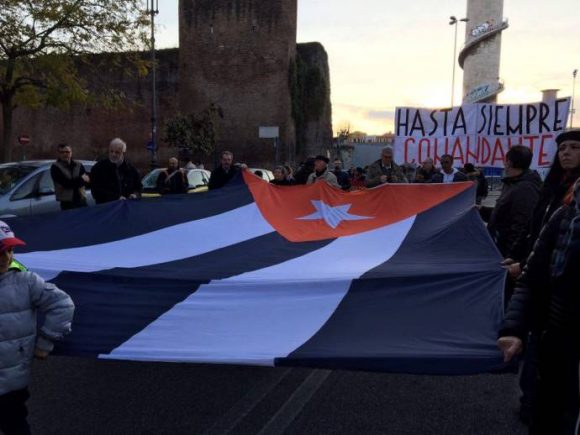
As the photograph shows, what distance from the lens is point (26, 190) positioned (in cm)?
863

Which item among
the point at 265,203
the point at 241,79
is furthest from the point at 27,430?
the point at 241,79

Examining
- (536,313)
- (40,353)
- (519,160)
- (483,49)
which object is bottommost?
(40,353)

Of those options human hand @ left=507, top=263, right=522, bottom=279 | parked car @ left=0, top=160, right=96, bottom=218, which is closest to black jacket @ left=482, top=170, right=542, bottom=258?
human hand @ left=507, top=263, right=522, bottom=279

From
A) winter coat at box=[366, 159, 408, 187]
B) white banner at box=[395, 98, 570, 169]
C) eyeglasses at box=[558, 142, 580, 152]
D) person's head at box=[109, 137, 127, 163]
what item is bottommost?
winter coat at box=[366, 159, 408, 187]

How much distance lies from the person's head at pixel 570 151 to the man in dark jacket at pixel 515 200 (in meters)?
1.48

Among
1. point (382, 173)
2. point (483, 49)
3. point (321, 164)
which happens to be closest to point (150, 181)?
point (321, 164)

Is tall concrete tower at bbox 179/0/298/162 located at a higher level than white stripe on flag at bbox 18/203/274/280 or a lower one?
higher

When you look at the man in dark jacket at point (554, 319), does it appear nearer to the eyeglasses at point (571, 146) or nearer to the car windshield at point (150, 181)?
the eyeglasses at point (571, 146)

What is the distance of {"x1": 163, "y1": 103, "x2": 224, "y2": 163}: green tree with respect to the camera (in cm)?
3281

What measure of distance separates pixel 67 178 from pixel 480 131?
18.6 feet

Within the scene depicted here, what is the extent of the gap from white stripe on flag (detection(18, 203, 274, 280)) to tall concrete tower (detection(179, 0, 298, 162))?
32.1 m

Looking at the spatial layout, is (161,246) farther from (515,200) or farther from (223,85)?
(223,85)

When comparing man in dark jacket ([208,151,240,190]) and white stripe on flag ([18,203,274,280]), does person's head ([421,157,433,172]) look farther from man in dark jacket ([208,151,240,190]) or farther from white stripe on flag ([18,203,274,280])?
white stripe on flag ([18,203,274,280])

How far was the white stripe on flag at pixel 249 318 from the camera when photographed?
8.91 ft
